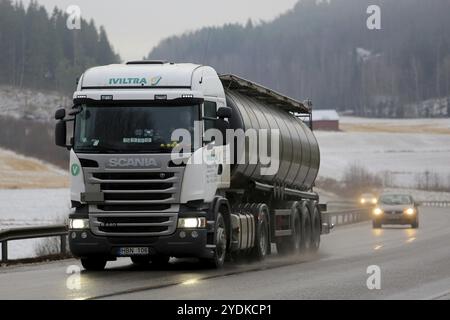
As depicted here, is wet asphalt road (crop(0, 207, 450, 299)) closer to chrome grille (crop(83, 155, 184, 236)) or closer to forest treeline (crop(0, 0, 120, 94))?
chrome grille (crop(83, 155, 184, 236))

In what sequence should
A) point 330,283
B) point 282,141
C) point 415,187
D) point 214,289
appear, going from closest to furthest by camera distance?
1. point 214,289
2. point 330,283
3. point 282,141
4. point 415,187

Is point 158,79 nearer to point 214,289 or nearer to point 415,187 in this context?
point 214,289

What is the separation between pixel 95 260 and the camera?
20.1m

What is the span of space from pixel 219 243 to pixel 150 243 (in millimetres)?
1566

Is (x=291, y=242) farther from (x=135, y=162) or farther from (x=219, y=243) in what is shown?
(x=135, y=162)

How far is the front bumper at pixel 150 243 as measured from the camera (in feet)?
61.6

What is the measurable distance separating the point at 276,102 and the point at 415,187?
78637 millimetres

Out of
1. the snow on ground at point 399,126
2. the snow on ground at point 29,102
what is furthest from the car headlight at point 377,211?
the snow on ground at point 399,126

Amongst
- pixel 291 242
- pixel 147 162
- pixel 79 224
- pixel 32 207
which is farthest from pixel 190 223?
pixel 32 207

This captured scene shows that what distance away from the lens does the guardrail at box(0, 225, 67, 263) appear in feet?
75.4

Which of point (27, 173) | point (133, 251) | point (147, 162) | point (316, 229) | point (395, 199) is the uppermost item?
point (147, 162)

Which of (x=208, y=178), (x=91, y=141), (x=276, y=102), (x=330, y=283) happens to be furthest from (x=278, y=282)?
(x=276, y=102)

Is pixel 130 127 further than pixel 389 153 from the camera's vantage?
No

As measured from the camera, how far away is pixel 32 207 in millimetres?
65688
